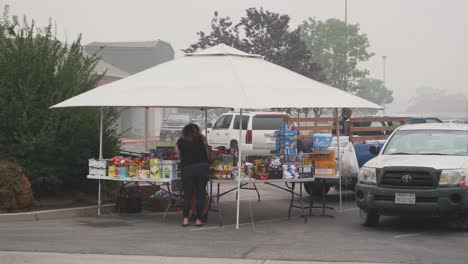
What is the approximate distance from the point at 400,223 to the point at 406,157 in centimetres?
137

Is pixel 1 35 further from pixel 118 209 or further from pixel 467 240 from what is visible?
pixel 467 240

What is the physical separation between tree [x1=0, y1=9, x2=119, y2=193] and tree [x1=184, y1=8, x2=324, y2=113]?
1386 inches

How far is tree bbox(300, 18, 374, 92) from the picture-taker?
91188mm

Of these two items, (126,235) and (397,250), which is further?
(126,235)

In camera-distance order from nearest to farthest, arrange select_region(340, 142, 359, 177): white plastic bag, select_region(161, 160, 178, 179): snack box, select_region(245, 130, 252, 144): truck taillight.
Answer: select_region(161, 160, 178, 179): snack box, select_region(340, 142, 359, 177): white plastic bag, select_region(245, 130, 252, 144): truck taillight

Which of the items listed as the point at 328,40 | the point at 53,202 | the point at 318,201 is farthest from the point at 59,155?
the point at 328,40

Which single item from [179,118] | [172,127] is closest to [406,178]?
[172,127]

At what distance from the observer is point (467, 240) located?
453 inches

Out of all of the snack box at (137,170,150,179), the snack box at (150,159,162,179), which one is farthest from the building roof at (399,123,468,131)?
the snack box at (137,170,150,179)

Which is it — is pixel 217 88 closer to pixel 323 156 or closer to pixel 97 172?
pixel 323 156

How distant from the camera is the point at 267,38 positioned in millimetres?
51812

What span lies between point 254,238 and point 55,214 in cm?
420

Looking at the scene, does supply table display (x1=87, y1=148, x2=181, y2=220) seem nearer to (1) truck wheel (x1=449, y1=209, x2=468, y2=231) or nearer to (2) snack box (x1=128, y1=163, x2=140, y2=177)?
(2) snack box (x1=128, y1=163, x2=140, y2=177)

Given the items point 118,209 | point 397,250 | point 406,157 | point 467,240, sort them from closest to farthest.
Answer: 1. point 397,250
2. point 467,240
3. point 406,157
4. point 118,209
